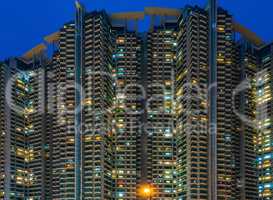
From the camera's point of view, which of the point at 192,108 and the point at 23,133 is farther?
the point at 23,133

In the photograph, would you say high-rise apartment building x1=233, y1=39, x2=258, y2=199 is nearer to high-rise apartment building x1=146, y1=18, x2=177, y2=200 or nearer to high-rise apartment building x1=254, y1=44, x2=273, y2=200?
high-rise apartment building x1=254, y1=44, x2=273, y2=200

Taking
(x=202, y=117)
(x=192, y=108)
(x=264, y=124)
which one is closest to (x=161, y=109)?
(x=192, y=108)

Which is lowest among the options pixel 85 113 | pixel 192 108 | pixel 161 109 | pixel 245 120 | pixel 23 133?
pixel 23 133

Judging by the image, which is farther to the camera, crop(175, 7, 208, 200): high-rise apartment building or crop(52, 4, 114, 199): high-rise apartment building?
crop(52, 4, 114, 199): high-rise apartment building

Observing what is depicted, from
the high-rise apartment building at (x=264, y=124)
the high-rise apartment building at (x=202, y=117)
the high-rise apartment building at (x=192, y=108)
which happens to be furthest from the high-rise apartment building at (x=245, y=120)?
the high-rise apartment building at (x=192, y=108)

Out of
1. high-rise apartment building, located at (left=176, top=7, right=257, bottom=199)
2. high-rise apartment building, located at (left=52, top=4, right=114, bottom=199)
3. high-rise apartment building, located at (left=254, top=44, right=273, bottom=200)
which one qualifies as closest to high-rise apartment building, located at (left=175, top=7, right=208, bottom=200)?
high-rise apartment building, located at (left=176, top=7, right=257, bottom=199)

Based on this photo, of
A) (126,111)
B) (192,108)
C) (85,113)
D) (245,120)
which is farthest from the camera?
(245,120)

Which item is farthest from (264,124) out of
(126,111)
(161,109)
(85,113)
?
(85,113)

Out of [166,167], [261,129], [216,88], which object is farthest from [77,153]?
[261,129]

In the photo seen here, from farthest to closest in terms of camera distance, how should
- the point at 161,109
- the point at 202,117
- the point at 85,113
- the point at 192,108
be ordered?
Answer: the point at 161,109
the point at 85,113
the point at 192,108
the point at 202,117

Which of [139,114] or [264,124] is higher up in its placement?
[139,114]

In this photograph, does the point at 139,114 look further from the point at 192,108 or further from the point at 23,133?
the point at 23,133

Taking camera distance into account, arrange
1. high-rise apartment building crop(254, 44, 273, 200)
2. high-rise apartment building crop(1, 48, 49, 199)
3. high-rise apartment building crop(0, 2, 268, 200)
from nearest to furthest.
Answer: high-rise apartment building crop(0, 2, 268, 200) < high-rise apartment building crop(254, 44, 273, 200) < high-rise apartment building crop(1, 48, 49, 199)

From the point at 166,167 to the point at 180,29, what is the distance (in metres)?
38.8
